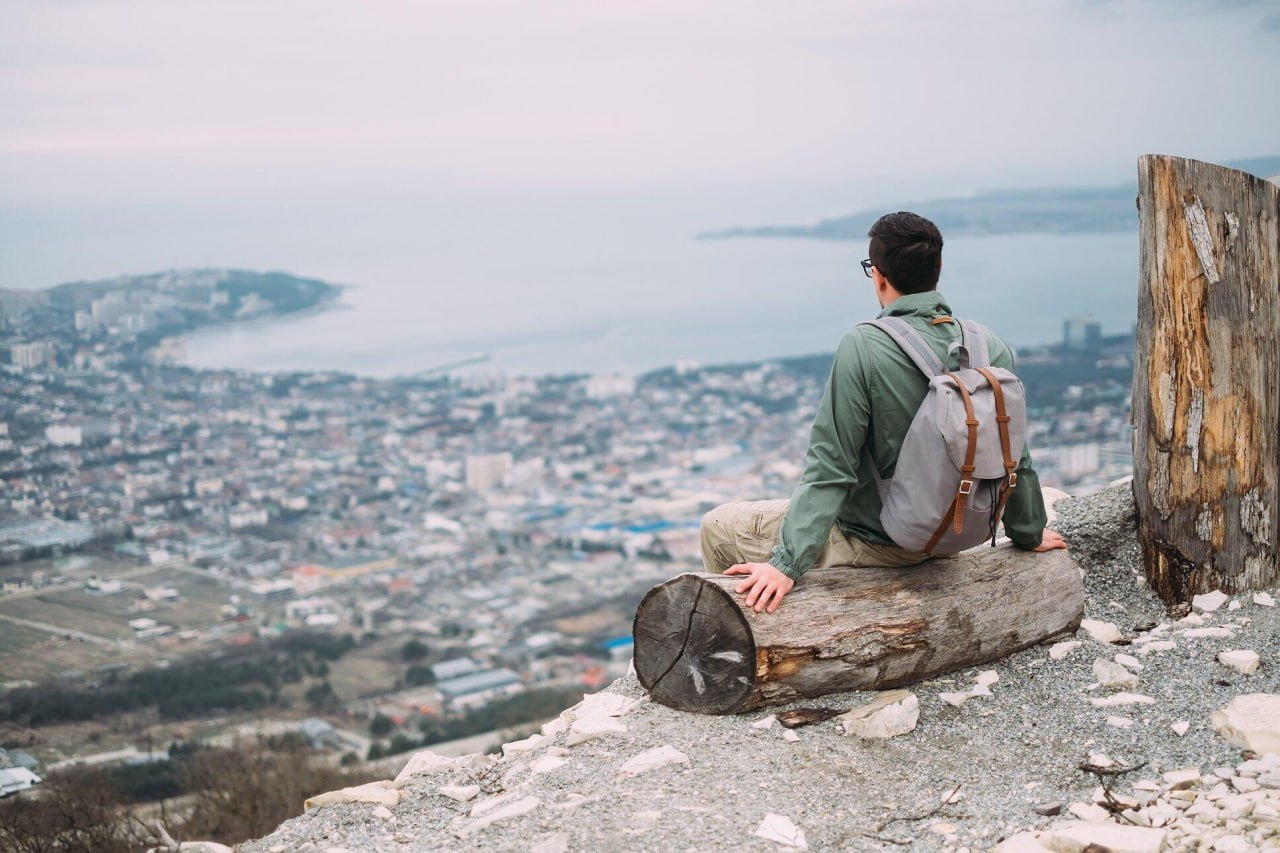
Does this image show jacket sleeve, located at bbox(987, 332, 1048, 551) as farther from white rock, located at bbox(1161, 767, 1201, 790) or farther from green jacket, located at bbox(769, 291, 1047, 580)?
white rock, located at bbox(1161, 767, 1201, 790)

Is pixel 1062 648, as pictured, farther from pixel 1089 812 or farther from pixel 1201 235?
pixel 1201 235

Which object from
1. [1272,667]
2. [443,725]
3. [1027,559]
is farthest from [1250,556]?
[443,725]

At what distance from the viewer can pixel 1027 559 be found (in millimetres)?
4555

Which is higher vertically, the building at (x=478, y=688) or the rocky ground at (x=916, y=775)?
the rocky ground at (x=916, y=775)

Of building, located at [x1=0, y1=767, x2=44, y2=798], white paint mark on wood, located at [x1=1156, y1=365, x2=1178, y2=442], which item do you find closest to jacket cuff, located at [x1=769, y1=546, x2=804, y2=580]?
white paint mark on wood, located at [x1=1156, y1=365, x2=1178, y2=442]

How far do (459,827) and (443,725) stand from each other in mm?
16394

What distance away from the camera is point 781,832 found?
10.3 feet

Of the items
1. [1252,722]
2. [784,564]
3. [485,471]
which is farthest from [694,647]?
[485,471]

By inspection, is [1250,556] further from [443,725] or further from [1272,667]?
[443,725]

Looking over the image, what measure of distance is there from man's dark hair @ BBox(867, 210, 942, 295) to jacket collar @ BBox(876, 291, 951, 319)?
0.14ft

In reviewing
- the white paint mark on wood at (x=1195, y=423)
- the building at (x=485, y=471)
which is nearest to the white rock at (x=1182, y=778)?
the white paint mark on wood at (x=1195, y=423)

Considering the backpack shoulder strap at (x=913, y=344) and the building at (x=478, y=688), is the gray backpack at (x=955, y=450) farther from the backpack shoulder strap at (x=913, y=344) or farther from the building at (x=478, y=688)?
the building at (x=478, y=688)

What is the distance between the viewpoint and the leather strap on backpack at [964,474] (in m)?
3.59

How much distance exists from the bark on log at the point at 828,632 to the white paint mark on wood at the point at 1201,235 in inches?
66.1
